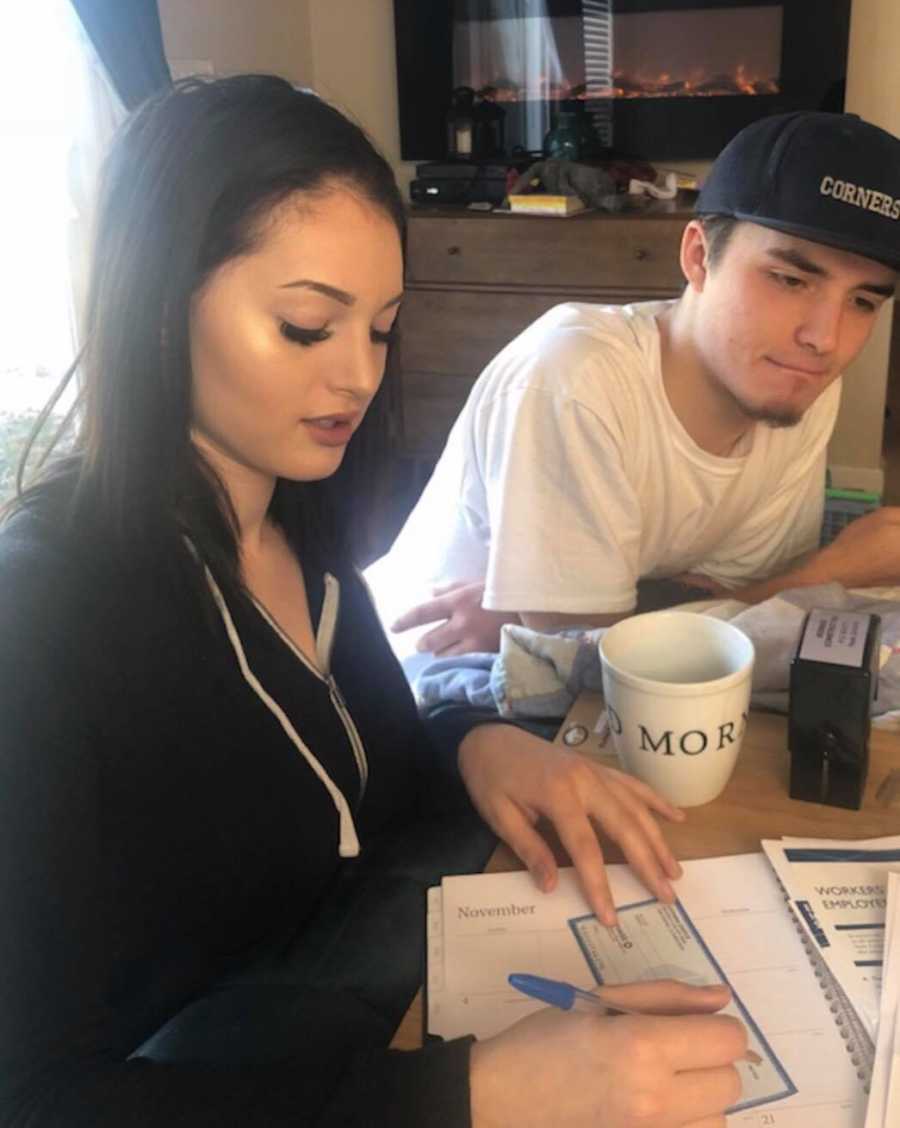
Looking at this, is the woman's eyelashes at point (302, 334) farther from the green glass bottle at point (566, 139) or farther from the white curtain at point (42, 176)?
the green glass bottle at point (566, 139)

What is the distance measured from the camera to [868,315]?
1.22 meters

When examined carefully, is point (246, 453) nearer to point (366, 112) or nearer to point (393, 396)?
point (393, 396)

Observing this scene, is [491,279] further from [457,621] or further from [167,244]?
[167,244]

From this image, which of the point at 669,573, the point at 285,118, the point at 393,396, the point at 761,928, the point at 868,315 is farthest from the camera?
the point at 669,573

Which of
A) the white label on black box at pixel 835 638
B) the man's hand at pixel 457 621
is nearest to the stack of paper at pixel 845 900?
the white label on black box at pixel 835 638

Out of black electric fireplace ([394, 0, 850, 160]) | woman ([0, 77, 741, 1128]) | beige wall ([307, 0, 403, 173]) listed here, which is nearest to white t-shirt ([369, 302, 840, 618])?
woman ([0, 77, 741, 1128])

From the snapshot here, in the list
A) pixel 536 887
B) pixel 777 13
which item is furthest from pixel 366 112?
pixel 536 887

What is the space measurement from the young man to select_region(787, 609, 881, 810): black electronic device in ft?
1.44

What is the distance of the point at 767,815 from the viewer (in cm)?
77

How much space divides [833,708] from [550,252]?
2.47m

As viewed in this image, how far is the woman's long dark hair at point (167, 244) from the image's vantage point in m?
0.75

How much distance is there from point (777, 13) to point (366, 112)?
1212 millimetres

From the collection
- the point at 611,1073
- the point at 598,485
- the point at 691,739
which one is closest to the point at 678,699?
the point at 691,739

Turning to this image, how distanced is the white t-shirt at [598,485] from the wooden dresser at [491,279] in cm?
160
